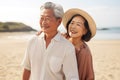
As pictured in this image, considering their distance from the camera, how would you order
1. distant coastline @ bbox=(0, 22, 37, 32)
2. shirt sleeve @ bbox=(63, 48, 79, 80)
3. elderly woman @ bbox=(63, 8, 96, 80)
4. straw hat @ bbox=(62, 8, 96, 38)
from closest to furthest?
shirt sleeve @ bbox=(63, 48, 79, 80)
elderly woman @ bbox=(63, 8, 96, 80)
straw hat @ bbox=(62, 8, 96, 38)
distant coastline @ bbox=(0, 22, 37, 32)

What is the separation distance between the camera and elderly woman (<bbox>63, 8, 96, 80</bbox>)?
2863 millimetres

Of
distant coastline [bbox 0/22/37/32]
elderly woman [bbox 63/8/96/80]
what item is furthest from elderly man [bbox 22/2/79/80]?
distant coastline [bbox 0/22/37/32]

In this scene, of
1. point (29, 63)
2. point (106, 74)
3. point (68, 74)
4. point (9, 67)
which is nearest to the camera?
point (68, 74)

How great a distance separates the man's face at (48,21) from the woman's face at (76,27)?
0.44 m

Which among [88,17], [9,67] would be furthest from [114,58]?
[88,17]

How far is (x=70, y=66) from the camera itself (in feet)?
8.40

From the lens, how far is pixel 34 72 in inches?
106

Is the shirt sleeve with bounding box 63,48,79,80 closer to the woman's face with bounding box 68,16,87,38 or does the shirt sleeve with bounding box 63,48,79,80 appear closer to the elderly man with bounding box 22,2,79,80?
the elderly man with bounding box 22,2,79,80

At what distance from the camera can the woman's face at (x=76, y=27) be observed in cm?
301

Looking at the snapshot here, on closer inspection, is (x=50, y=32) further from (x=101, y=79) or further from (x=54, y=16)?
(x=101, y=79)

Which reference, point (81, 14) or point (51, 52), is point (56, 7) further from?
point (81, 14)

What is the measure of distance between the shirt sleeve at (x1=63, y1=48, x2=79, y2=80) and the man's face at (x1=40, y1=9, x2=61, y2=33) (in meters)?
0.23

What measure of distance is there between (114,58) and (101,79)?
11.7 ft

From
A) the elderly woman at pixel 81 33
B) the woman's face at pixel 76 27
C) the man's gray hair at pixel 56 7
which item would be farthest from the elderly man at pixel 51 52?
the woman's face at pixel 76 27
